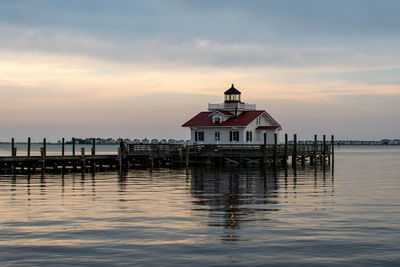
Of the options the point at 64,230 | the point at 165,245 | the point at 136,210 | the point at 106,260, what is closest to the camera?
the point at 106,260

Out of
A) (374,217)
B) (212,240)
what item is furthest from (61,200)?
(374,217)

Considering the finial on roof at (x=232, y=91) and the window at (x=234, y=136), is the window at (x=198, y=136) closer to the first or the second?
the window at (x=234, y=136)

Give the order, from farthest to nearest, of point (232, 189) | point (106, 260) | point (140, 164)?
point (140, 164) < point (232, 189) < point (106, 260)

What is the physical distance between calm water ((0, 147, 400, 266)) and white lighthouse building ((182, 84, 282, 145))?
3217 centimetres

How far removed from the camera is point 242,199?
952 inches

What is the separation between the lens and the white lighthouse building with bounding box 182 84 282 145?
60031mm

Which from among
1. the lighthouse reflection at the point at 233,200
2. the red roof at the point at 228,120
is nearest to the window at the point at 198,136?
the red roof at the point at 228,120

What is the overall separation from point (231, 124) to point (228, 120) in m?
1.45

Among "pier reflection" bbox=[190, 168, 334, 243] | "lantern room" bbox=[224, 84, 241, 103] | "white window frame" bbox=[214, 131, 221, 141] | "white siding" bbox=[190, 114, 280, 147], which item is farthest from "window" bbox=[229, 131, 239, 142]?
"pier reflection" bbox=[190, 168, 334, 243]

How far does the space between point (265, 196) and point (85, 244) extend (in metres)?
12.9

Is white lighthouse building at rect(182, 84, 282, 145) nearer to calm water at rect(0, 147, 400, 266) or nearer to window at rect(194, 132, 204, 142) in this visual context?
window at rect(194, 132, 204, 142)

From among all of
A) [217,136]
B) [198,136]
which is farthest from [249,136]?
[198,136]

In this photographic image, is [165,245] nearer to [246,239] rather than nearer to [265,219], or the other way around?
[246,239]

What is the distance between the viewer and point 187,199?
947 inches
